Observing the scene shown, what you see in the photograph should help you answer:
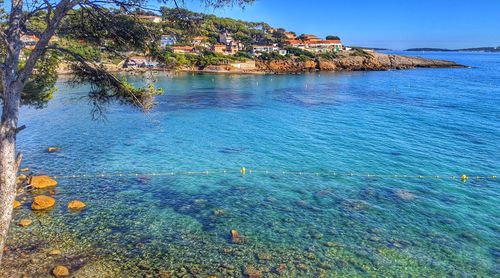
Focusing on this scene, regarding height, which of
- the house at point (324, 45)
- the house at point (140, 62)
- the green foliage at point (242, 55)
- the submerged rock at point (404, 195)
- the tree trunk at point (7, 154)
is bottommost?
the submerged rock at point (404, 195)

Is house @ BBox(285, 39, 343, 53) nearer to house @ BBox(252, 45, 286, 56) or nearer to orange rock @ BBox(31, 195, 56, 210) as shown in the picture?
house @ BBox(252, 45, 286, 56)

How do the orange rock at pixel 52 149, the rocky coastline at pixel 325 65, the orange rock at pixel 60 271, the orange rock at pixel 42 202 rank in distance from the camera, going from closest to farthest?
the orange rock at pixel 60 271, the orange rock at pixel 42 202, the orange rock at pixel 52 149, the rocky coastline at pixel 325 65

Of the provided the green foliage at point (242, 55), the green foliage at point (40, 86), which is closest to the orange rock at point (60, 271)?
the green foliage at point (40, 86)

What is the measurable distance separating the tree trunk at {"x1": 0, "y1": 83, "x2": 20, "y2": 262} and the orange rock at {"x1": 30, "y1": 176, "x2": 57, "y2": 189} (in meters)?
11.9

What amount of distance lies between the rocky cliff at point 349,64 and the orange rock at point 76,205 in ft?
331

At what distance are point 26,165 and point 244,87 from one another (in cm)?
5435

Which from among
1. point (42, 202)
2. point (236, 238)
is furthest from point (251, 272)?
point (42, 202)

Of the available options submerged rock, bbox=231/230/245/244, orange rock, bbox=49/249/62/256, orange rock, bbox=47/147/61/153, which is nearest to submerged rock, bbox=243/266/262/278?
submerged rock, bbox=231/230/245/244

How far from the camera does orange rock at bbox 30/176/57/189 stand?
63.6ft

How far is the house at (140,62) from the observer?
10938 millimetres

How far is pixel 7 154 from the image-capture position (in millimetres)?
8516

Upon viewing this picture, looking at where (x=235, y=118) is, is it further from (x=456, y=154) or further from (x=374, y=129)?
(x=456, y=154)

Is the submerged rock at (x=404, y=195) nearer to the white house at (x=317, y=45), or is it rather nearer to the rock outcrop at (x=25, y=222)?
the rock outcrop at (x=25, y=222)

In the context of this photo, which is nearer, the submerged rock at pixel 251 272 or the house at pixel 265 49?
the submerged rock at pixel 251 272
